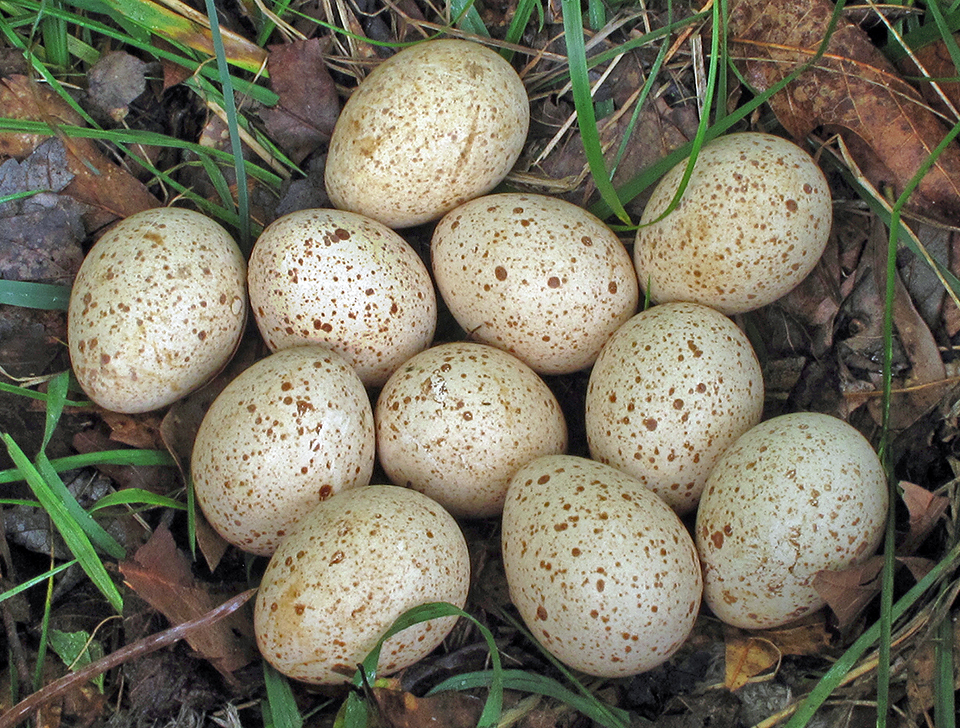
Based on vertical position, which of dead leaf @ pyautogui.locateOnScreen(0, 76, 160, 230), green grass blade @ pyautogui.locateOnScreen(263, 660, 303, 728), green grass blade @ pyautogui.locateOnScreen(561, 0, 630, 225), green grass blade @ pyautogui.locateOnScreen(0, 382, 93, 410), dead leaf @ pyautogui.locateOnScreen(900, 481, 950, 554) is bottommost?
green grass blade @ pyautogui.locateOnScreen(263, 660, 303, 728)

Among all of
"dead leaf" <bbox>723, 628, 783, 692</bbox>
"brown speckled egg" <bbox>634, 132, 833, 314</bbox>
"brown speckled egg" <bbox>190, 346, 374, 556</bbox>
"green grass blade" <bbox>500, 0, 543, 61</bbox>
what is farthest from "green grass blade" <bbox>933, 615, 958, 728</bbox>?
"green grass blade" <bbox>500, 0, 543, 61</bbox>

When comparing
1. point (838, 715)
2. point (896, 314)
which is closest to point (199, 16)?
point (896, 314)

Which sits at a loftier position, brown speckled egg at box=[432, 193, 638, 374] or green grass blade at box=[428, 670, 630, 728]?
brown speckled egg at box=[432, 193, 638, 374]

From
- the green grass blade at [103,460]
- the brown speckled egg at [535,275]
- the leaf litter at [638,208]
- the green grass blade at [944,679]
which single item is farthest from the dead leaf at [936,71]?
the green grass blade at [103,460]

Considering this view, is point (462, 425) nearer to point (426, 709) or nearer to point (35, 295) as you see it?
point (426, 709)

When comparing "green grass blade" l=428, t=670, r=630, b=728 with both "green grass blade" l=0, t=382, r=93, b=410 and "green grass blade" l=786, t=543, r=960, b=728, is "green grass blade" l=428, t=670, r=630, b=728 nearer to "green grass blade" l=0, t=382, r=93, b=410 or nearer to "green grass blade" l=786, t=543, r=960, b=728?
"green grass blade" l=786, t=543, r=960, b=728

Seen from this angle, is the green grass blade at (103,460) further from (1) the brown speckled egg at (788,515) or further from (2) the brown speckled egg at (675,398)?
(1) the brown speckled egg at (788,515)
